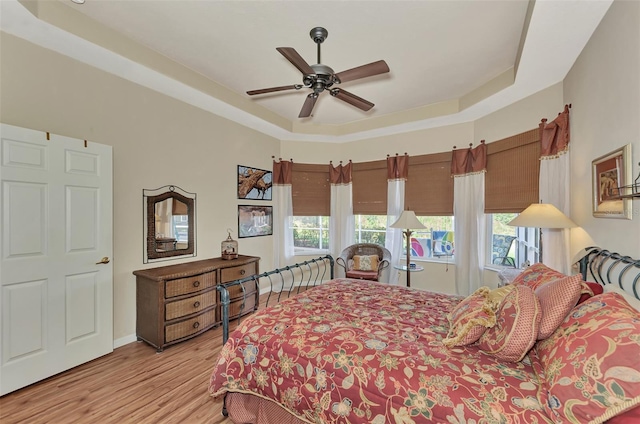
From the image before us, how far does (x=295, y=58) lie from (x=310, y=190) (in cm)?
345

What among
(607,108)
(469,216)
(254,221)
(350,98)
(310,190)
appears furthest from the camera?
(310,190)

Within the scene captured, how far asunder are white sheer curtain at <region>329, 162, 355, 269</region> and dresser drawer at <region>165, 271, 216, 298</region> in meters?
2.55

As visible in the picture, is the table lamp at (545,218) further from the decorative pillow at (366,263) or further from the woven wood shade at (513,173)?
the decorative pillow at (366,263)

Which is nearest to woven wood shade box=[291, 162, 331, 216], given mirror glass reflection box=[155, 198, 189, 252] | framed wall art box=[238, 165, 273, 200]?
framed wall art box=[238, 165, 273, 200]

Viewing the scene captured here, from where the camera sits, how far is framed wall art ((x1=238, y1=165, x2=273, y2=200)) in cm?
460

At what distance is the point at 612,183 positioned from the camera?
1930 millimetres

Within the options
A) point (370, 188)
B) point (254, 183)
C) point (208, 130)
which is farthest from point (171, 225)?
point (370, 188)

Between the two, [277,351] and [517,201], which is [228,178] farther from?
[517,201]

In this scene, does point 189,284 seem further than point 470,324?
Yes

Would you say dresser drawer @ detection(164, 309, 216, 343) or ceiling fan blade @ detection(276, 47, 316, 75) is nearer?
ceiling fan blade @ detection(276, 47, 316, 75)

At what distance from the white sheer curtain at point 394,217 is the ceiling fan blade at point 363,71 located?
2.79 meters

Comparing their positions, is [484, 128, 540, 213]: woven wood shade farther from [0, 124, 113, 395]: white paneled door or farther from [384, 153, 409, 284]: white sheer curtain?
[0, 124, 113, 395]: white paneled door

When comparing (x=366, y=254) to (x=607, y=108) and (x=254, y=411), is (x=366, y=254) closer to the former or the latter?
(x=254, y=411)

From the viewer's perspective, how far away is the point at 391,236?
15.9 ft
